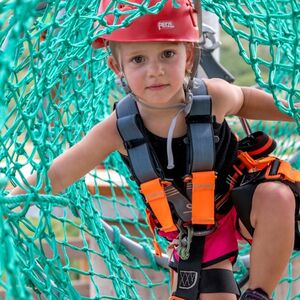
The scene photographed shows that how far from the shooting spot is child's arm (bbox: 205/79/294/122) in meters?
1.93

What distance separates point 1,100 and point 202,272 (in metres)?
0.81

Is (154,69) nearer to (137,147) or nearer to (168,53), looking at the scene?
(168,53)

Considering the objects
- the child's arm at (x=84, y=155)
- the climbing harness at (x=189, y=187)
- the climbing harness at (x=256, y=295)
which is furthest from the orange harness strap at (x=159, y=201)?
the climbing harness at (x=256, y=295)

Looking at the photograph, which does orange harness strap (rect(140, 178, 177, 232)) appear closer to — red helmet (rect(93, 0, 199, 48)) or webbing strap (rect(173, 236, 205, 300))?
webbing strap (rect(173, 236, 205, 300))

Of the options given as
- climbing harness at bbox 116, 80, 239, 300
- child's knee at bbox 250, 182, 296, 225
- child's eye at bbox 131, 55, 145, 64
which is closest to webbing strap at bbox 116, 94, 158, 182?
climbing harness at bbox 116, 80, 239, 300

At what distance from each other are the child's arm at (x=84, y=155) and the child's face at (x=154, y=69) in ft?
0.41

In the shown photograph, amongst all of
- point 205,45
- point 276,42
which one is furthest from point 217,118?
point 205,45

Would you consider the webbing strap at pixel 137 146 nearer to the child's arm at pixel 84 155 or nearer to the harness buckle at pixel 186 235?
the child's arm at pixel 84 155

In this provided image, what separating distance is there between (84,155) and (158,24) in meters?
0.33

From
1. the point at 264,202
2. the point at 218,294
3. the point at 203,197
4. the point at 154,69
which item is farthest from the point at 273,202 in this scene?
the point at 154,69

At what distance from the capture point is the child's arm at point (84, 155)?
1.89 m

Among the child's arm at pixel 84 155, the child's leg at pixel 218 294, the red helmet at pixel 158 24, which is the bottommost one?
the child's leg at pixel 218 294

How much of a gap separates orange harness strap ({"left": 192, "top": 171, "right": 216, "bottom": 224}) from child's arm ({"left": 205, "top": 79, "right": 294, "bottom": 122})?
140mm

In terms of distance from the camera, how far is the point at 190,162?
1.87 m
